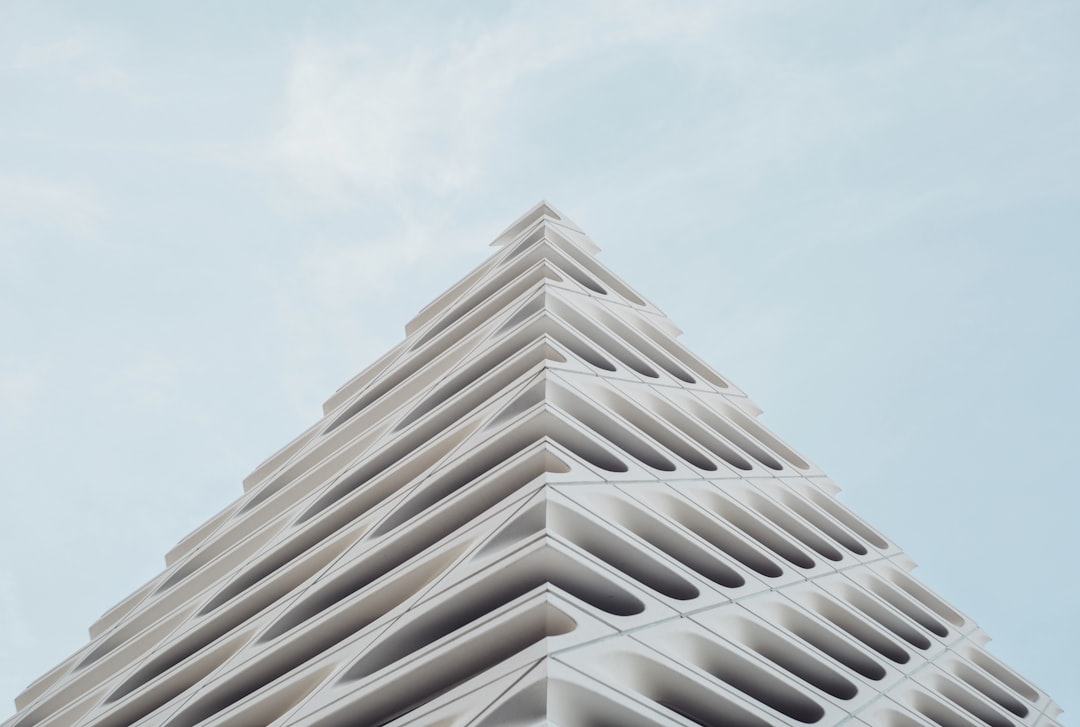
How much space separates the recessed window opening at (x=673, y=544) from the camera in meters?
11.6

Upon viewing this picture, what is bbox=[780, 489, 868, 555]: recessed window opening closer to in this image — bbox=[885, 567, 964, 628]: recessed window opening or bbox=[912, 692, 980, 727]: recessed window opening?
bbox=[885, 567, 964, 628]: recessed window opening

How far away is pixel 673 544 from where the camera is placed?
12.2m

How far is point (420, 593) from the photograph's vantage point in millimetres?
10570

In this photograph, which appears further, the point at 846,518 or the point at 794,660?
the point at 846,518

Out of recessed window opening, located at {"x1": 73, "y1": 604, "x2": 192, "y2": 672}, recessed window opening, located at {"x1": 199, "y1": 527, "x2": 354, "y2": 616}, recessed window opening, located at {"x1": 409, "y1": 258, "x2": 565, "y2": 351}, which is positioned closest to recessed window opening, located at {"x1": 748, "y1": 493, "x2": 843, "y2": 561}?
recessed window opening, located at {"x1": 409, "y1": 258, "x2": 565, "y2": 351}

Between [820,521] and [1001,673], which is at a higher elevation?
[820,521]

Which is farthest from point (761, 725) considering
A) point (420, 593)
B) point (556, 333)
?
point (556, 333)

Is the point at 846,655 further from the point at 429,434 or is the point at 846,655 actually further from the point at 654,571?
the point at 429,434

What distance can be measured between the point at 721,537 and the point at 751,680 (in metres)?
3.19

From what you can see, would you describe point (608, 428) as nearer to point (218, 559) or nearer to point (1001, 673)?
point (218, 559)

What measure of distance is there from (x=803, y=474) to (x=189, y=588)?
12.7 metres

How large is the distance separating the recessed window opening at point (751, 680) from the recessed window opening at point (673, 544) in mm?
1526

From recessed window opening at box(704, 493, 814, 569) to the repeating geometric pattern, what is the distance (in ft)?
0.12

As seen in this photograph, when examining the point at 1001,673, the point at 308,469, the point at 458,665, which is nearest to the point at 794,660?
the point at 458,665
